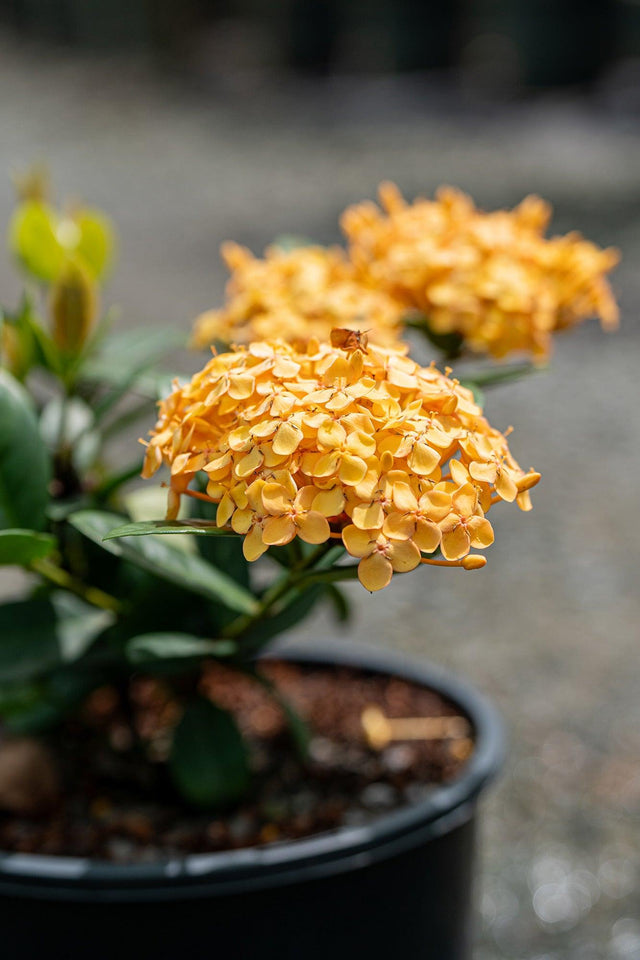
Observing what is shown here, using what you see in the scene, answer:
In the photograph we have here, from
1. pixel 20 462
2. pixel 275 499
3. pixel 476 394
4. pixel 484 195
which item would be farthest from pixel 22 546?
pixel 484 195

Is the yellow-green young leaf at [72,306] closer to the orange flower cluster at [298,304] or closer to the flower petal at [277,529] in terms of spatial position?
the orange flower cluster at [298,304]

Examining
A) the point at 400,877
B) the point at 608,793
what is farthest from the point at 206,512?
the point at 608,793

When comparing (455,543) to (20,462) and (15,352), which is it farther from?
(15,352)

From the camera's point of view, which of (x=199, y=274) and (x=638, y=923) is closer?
(x=638, y=923)

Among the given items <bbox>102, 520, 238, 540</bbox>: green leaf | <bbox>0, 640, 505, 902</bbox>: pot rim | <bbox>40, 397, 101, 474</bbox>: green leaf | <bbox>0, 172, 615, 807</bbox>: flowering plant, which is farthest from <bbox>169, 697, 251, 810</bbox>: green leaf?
<bbox>102, 520, 238, 540</bbox>: green leaf

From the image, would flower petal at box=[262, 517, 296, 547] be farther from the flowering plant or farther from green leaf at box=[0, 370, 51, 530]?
green leaf at box=[0, 370, 51, 530]

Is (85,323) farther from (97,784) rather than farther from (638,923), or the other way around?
(638,923)

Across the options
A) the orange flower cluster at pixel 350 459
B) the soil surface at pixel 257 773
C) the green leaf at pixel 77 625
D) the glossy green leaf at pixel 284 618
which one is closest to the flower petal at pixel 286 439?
the orange flower cluster at pixel 350 459
